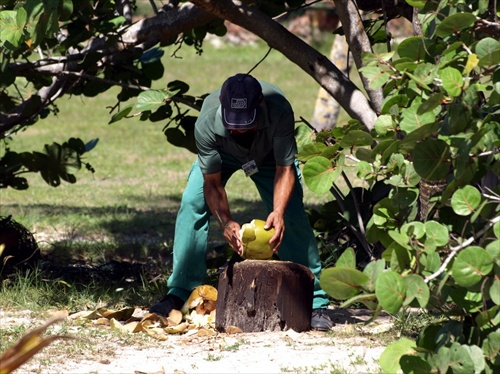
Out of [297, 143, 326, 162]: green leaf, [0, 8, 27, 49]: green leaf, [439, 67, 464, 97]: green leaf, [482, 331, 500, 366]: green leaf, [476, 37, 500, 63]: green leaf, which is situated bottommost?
[482, 331, 500, 366]: green leaf

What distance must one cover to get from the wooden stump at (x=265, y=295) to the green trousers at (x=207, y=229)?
33 cm

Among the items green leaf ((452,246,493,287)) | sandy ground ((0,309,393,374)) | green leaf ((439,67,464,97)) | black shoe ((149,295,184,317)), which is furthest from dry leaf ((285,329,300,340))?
green leaf ((439,67,464,97))

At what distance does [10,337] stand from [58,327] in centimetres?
37

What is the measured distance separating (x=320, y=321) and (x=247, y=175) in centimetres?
95

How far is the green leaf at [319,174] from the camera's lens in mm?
4094

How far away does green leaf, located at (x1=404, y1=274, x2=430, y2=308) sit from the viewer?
3.31 meters

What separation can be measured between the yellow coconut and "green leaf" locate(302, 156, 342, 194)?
45.1 inches

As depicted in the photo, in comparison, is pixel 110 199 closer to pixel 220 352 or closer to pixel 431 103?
pixel 220 352

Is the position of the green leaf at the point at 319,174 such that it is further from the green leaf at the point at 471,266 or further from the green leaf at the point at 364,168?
the green leaf at the point at 471,266

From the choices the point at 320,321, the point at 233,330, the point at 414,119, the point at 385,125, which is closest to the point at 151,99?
the point at 233,330

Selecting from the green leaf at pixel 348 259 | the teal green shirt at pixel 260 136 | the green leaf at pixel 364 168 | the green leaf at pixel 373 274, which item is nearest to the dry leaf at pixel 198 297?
the teal green shirt at pixel 260 136

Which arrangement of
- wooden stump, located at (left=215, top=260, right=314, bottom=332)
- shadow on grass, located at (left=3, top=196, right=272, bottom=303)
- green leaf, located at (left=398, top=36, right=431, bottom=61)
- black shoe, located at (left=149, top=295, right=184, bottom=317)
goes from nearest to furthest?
green leaf, located at (left=398, top=36, right=431, bottom=61) < wooden stump, located at (left=215, top=260, right=314, bottom=332) < black shoe, located at (left=149, top=295, right=184, bottom=317) < shadow on grass, located at (left=3, top=196, right=272, bottom=303)

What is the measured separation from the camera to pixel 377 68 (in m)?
3.88

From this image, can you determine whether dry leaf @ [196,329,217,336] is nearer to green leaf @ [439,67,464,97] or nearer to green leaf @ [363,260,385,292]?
green leaf @ [363,260,385,292]
